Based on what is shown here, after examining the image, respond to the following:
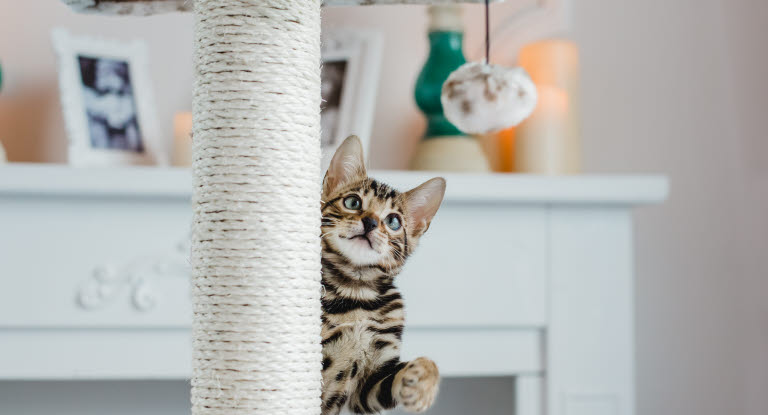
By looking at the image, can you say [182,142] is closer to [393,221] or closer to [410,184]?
[410,184]

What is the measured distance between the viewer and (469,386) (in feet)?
4.30

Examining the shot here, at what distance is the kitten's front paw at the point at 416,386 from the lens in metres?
0.43

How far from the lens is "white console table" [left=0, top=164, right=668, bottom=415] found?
0.95 meters

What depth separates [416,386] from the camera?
1.44 ft

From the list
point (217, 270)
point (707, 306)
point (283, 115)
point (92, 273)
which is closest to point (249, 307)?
point (217, 270)

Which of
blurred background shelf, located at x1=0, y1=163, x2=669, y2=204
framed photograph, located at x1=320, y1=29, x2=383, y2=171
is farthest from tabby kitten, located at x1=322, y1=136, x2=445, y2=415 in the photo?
framed photograph, located at x1=320, y1=29, x2=383, y2=171

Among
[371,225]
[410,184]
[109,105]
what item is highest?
[109,105]

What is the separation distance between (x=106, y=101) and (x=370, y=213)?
779 millimetres

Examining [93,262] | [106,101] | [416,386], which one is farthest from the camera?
[106,101]

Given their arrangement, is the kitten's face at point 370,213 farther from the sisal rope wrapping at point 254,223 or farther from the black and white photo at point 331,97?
the black and white photo at point 331,97

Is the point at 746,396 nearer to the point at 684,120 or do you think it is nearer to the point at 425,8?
the point at 684,120

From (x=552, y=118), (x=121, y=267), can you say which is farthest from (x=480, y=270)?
(x=121, y=267)

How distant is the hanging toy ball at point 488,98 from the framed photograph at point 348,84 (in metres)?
0.63

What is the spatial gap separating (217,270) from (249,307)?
1.4 inches
